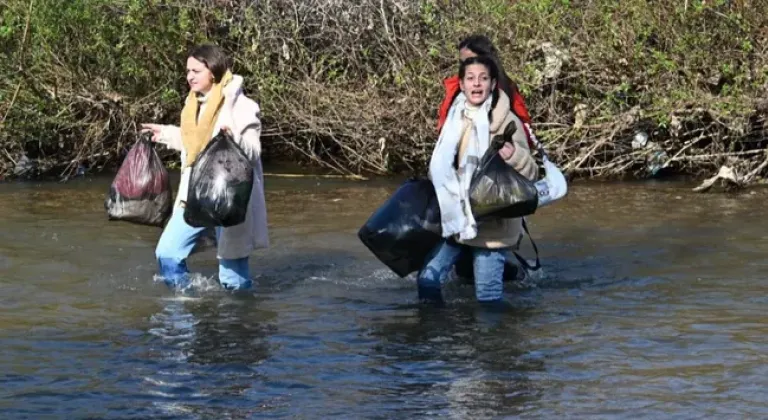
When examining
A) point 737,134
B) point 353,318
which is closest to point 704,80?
point 737,134

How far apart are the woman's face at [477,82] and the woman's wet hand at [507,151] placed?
0.86 ft

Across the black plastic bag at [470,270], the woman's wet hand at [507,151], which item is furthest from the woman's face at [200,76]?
the black plastic bag at [470,270]

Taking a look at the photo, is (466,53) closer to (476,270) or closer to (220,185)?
(476,270)

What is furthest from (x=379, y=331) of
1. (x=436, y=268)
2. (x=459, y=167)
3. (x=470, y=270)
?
(x=470, y=270)

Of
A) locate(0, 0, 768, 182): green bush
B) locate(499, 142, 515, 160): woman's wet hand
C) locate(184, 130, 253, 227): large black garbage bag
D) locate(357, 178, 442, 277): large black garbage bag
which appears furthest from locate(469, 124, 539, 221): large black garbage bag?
locate(0, 0, 768, 182): green bush

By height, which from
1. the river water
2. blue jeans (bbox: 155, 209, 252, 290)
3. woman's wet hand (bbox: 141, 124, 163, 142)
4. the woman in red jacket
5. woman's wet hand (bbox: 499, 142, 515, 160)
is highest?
the woman in red jacket

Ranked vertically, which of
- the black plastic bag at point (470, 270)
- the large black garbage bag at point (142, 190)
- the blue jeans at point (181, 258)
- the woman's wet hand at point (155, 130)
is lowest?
the black plastic bag at point (470, 270)

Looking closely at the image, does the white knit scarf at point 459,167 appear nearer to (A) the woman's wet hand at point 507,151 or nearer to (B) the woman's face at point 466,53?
(A) the woman's wet hand at point 507,151

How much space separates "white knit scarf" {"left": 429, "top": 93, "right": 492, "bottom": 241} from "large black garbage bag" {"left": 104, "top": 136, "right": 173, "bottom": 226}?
5.70ft

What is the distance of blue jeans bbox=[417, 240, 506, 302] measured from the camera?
750cm

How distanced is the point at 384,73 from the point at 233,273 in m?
5.95

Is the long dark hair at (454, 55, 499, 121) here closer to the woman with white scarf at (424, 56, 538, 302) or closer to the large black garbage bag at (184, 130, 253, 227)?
the woman with white scarf at (424, 56, 538, 302)

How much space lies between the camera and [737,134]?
1250 centimetres

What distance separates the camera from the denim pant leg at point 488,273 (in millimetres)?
7473
